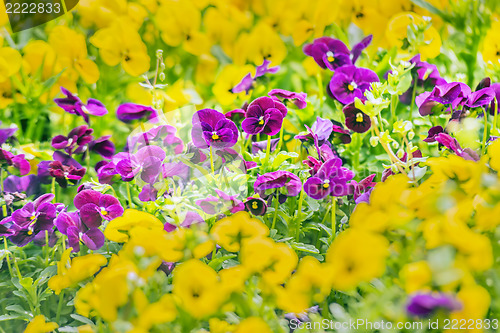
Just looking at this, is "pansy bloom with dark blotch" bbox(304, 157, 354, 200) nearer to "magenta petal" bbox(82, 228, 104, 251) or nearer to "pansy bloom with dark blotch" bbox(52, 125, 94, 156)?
"magenta petal" bbox(82, 228, 104, 251)

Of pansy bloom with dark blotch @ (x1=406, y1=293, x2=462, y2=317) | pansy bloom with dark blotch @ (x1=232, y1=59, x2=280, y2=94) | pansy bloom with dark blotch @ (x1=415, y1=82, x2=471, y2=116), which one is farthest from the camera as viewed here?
pansy bloom with dark blotch @ (x1=232, y1=59, x2=280, y2=94)

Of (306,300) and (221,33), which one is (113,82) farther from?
(306,300)

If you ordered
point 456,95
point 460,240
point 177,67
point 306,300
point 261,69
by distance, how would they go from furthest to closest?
point 177,67
point 261,69
point 456,95
point 306,300
point 460,240

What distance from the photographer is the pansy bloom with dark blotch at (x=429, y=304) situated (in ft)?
1.86

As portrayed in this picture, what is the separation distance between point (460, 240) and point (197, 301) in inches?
14.4

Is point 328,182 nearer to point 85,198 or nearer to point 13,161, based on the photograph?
point 85,198

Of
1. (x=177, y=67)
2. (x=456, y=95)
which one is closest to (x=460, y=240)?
(x=456, y=95)

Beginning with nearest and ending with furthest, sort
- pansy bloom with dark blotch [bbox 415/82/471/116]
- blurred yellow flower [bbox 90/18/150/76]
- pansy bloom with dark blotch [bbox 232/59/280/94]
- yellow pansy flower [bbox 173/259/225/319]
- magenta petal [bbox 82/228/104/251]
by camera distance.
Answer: yellow pansy flower [bbox 173/259/225/319] → magenta petal [bbox 82/228/104/251] → pansy bloom with dark blotch [bbox 415/82/471/116] → pansy bloom with dark blotch [bbox 232/59/280/94] → blurred yellow flower [bbox 90/18/150/76]

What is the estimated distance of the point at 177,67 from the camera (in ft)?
7.20

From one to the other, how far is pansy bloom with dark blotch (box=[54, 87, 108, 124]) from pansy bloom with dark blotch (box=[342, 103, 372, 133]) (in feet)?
2.17

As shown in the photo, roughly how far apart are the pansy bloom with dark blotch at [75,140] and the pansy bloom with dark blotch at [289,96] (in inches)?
20.2

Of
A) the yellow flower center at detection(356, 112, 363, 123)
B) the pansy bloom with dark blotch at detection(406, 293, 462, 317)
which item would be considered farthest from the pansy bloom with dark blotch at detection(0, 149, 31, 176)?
the pansy bloom with dark blotch at detection(406, 293, 462, 317)

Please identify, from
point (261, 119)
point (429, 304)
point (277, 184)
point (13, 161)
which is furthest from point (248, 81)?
point (429, 304)

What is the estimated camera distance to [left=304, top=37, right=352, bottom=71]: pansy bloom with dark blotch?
1327 millimetres
